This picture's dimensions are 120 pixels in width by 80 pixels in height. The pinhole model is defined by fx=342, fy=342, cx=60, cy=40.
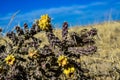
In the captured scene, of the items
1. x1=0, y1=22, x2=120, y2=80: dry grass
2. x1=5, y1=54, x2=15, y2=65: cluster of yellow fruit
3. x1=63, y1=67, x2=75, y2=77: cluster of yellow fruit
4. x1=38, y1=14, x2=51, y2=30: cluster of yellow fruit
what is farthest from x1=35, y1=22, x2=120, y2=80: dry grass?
x1=5, y1=54, x2=15, y2=65: cluster of yellow fruit

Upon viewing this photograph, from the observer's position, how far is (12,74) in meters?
4.09

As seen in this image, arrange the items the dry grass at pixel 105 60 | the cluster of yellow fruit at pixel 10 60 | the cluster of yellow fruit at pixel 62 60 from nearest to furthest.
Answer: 1. the cluster of yellow fruit at pixel 62 60
2. the cluster of yellow fruit at pixel 10 60
3. the dry grass at pixel 105 60

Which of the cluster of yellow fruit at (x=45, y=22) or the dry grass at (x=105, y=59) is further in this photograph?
the dry grass at (x=105, y=59)

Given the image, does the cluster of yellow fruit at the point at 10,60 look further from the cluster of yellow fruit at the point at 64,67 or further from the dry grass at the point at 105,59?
the dry grass at the point at 105,59

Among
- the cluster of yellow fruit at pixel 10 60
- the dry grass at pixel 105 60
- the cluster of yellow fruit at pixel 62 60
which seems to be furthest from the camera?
the dry grass at pixel 105 60

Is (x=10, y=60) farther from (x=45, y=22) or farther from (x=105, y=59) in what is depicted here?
(x=105, y=59)

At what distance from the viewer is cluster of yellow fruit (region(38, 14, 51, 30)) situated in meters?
4.07

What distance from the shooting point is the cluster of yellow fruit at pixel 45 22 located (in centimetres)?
407

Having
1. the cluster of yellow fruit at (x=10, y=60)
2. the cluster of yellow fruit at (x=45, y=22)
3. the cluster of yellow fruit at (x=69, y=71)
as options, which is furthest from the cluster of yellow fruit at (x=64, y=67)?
the cluster of yellow fruit at (x=10, y=60)

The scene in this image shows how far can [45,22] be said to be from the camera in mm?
4094

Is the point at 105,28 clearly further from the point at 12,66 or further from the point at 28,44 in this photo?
the point at 12,66

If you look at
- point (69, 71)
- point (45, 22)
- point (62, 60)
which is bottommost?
point (69, 71)

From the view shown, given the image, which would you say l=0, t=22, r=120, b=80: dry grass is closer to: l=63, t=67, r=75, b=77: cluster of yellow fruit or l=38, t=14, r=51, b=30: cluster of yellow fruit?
l=63, t=67, r=75, b=77: cluster of yellow fruit

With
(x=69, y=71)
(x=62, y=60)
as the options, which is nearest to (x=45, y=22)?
(x=62, y=60)
